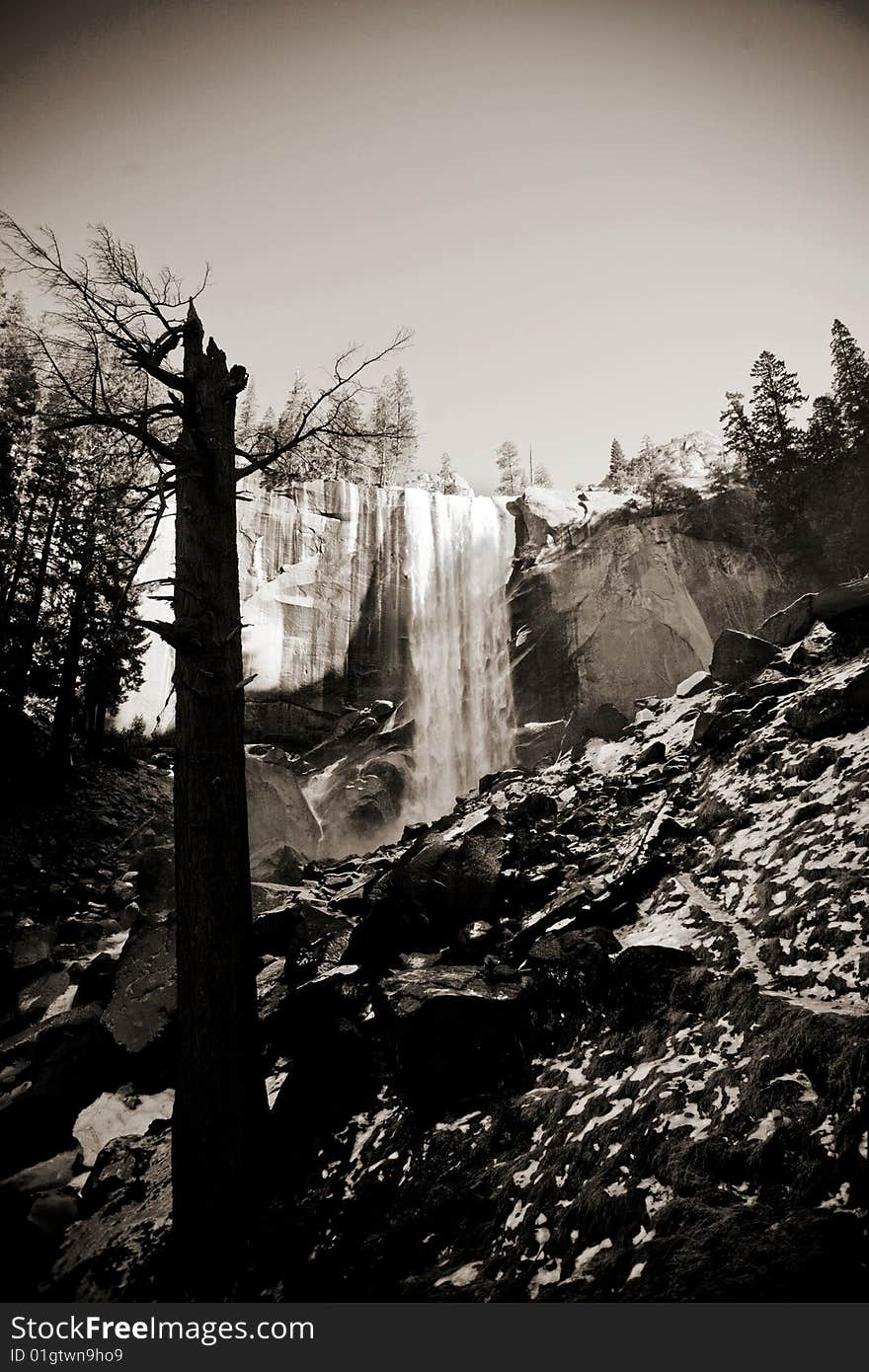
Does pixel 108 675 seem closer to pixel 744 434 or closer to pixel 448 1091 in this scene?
pixel 448 1091

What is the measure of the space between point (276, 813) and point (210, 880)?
14.7 m

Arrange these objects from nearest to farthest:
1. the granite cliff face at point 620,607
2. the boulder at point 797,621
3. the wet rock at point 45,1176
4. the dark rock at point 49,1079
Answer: the wet rock at point 45,1176 < the dark rock at point 49,1079 < the boulder at point 797,621 < the granite cliff face at point 620,607

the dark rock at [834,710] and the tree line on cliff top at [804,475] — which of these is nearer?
the dark rock at [834,710]

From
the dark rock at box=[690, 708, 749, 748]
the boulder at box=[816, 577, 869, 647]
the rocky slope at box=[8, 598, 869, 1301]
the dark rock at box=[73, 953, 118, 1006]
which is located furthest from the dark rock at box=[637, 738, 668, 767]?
the dark rock at box=[73, 953, 118, 1006]

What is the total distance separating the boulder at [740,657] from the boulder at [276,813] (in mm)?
11698

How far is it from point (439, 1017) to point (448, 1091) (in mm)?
432

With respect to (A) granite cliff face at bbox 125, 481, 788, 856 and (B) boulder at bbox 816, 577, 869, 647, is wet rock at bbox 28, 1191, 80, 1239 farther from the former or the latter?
(A) granite cliff face at bbox 125, 481, 788, 856

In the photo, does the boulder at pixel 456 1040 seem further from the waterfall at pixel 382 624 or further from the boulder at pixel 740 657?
the waterfall at pixel 382 624

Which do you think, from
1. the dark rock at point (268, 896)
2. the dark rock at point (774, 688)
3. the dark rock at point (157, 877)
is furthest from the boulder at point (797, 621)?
the dark rock at point (157, 877)

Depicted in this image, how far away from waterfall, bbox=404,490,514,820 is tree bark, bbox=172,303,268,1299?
51.2 ft

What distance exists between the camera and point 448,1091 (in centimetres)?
403

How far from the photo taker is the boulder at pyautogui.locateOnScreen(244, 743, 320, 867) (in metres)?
17.3

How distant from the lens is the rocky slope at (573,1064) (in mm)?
2518

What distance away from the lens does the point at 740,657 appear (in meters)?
10.4
